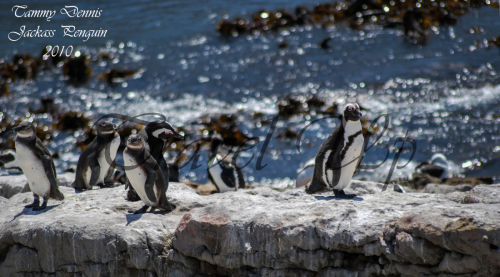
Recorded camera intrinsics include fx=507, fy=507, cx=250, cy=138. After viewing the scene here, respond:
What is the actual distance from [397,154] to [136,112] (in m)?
6.63

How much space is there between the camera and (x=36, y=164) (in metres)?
5.12

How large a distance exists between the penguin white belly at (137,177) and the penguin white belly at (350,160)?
189 cm

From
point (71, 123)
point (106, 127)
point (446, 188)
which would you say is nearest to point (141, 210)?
point (106, 127)

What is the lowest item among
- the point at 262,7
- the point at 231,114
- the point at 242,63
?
the point at 231,114

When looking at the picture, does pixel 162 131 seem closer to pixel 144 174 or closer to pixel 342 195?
pixel 144 174

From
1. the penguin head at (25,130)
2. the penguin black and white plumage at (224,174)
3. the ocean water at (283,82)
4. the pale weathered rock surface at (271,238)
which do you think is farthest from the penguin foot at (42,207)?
the ocean water at (283,82)

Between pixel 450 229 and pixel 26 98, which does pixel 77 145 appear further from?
pixel 450 229

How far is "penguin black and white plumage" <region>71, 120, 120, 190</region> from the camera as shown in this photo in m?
6.10

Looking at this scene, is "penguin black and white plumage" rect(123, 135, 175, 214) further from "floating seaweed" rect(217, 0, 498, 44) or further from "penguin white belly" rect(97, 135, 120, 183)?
"floating seaweed" rect(217, 0, 498, 44)

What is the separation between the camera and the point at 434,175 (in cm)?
932

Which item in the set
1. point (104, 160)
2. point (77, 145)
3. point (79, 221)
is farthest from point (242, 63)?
point (79, 221)

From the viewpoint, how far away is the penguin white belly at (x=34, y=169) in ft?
16.7

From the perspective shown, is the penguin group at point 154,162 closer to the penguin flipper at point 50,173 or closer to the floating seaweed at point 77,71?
the penguin flipper at point 50,173

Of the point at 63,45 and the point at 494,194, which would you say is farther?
the point at 63,45
